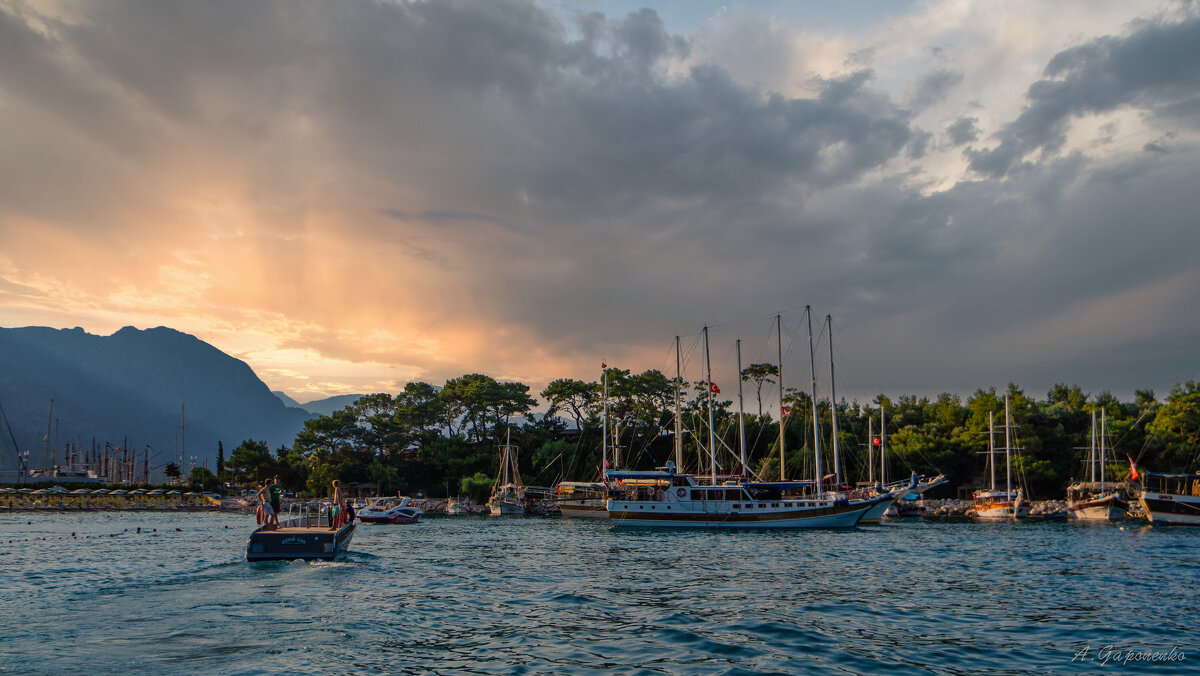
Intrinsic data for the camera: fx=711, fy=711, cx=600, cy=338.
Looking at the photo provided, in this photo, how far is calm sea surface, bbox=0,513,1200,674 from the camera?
14125 mm

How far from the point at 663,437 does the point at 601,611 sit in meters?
85.1

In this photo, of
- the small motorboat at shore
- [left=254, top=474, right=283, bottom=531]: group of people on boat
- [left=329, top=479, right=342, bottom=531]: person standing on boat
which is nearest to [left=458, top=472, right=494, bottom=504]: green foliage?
the small motorboat at shore

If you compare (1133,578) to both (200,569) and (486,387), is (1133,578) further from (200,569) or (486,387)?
(486,387)

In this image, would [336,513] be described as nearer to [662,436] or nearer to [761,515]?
[761,515]

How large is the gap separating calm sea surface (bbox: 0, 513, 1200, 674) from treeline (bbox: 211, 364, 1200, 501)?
52377mm

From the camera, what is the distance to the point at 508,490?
88125mm

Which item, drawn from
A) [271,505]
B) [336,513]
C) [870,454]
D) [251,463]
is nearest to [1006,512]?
[870,454]

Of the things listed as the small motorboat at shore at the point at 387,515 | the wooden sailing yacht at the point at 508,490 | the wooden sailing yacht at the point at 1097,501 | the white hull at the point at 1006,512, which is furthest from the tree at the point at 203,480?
the wooden sailing yacht at the point at 1097,501

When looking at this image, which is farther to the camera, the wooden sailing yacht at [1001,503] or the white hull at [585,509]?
the white hull at [585,509]

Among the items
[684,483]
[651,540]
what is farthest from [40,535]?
[684,483]

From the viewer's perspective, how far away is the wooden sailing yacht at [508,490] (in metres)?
84.6

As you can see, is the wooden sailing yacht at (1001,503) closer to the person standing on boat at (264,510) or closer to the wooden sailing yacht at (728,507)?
the wooden sailing yacht at (728,507)

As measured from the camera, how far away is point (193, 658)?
13672mm

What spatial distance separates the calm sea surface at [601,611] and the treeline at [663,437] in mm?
52377
